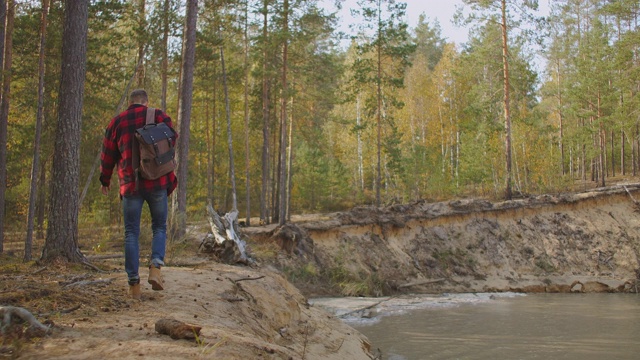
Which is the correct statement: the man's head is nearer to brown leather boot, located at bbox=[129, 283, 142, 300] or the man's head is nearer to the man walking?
the man walking

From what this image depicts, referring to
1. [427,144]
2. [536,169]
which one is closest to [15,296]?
[536,169]

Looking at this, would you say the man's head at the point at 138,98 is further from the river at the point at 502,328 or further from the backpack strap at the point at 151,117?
the river at the point at 502,328

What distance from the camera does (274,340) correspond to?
502cm

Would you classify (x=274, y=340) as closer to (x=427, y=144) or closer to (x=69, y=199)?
(x=69, y=199)

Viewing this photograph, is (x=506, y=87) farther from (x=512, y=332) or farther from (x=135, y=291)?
(x=135, y=291)

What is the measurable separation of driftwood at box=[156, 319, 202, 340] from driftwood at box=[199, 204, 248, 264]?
17.4 feet

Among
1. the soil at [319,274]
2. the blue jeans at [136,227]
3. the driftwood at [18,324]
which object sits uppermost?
the blue jeans at [136,227]

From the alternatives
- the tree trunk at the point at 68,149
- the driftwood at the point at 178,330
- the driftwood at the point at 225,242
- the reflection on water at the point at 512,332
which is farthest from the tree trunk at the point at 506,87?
the driftwood at the point at 178,330

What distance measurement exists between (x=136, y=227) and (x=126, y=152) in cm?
73

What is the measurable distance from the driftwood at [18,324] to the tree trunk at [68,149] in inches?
142

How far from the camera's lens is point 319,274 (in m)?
16.4

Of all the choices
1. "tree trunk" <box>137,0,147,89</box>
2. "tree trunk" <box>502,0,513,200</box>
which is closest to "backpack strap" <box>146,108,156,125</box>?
"tree trunk" <box>137,0,147,89</box>

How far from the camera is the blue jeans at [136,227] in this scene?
471 cm

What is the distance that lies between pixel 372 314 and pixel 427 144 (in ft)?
91.8
